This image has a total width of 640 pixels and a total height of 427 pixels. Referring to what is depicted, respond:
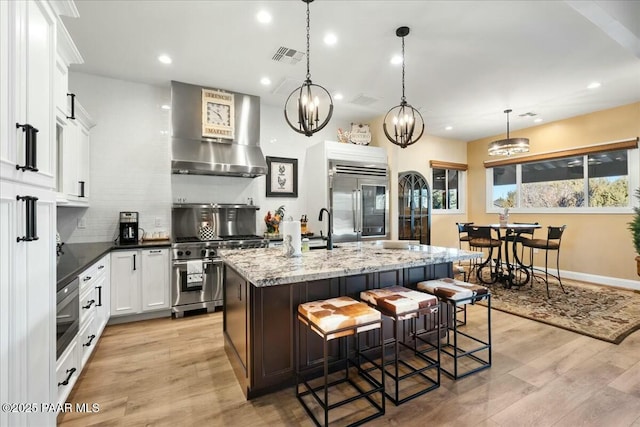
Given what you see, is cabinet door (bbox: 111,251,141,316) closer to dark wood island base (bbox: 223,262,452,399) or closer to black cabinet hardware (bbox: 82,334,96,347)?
black cabinet hardware (bbox: 82,334,96,347)

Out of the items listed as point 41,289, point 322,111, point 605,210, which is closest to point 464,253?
point 41,289

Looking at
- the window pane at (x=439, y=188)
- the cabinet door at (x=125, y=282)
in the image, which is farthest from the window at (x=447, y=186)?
the cabinet door at (x=125, y=282)

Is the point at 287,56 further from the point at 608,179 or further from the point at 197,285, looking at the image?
the point at 608,179

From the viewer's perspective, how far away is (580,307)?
3805 millimetres

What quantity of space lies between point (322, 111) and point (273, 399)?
4475 mm

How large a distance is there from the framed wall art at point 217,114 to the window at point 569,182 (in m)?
5.74

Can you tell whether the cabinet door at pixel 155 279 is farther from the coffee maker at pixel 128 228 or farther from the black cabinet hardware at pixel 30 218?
the black cabinet hardware at pixel 30 218

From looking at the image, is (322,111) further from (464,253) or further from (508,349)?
(508,349)

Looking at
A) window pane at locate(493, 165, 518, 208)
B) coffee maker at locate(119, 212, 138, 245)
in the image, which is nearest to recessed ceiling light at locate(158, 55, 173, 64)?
coffee maker at locate(119, 212, 138, 245)

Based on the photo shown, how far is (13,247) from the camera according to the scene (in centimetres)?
120

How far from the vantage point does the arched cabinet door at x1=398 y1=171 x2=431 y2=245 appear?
550 centimetres

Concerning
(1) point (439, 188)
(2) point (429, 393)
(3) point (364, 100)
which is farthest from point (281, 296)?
(1) point (439, 188)

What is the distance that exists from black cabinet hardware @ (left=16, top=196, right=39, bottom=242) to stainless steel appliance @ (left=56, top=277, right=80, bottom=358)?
0.61 metres

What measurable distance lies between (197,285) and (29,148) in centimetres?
266
